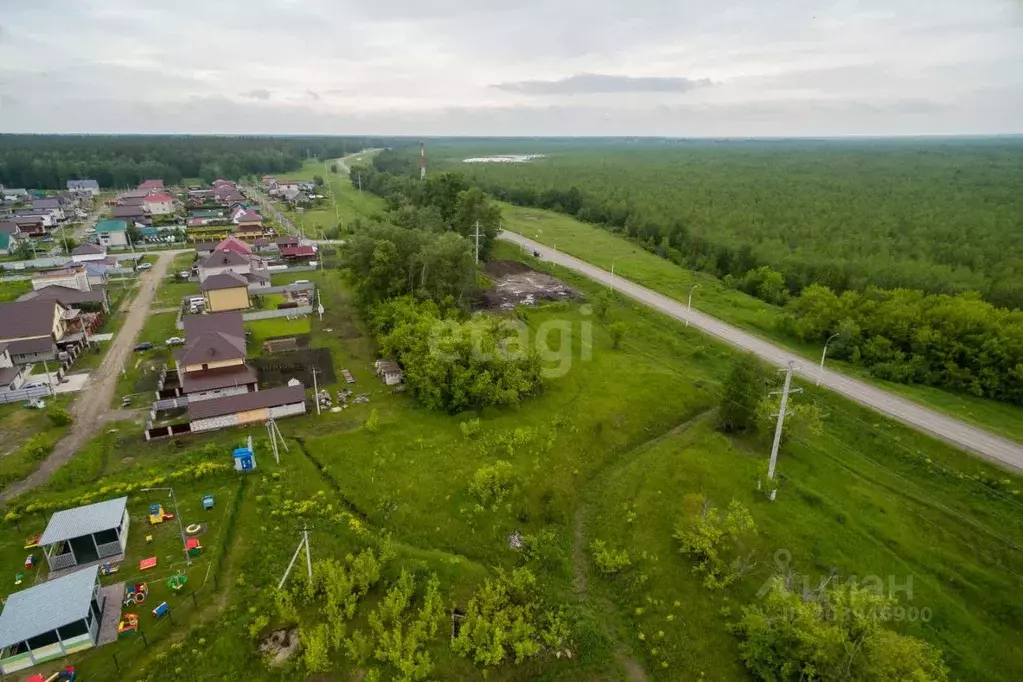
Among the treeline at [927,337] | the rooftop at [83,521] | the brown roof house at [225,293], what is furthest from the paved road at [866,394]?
the rooftop at [83,521]

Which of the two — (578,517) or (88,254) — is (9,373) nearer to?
(88,254)

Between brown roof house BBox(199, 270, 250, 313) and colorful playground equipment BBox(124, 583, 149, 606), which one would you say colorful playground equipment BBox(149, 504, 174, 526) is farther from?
brown roof house BBox(199, 270, 250, 313)

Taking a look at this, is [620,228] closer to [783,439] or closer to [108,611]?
[783,439]
